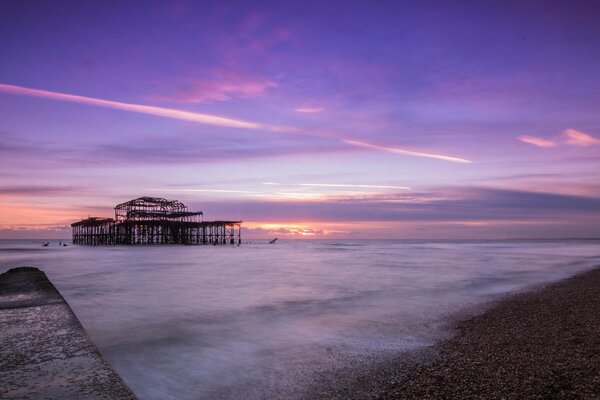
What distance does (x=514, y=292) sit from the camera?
15.4 meters

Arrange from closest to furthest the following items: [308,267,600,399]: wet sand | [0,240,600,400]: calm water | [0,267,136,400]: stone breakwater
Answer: [0,267,136,400]: stone breakwater, [308,267,600,399]: wet sand, [0,240,600,400]: calm water

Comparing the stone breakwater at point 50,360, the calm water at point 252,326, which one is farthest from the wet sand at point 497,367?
the stone breakwater at point 50,360

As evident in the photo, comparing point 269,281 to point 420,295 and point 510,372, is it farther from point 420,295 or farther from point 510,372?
point 510,372

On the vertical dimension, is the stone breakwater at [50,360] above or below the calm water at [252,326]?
above

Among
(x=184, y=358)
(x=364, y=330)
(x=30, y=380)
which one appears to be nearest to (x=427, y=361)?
(x=364, y=330)

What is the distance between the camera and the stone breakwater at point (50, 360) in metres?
4.20

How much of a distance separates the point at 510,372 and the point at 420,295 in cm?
1024

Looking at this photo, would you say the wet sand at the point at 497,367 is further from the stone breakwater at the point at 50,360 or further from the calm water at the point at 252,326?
the stone breakwater at the point at 50,360

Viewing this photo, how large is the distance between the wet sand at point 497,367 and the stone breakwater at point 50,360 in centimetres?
252

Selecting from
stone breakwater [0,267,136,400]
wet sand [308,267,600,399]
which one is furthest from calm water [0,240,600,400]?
stone breakwater [0,267,136,400]

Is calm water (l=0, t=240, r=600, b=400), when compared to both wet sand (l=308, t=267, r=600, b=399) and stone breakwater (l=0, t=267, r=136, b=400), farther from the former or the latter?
stone breakwater (l=0, t=267, r=136, b=400)

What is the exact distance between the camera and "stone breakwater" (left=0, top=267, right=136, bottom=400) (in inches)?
165

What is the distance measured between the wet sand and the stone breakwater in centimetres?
252

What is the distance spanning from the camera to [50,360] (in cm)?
516
